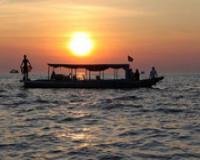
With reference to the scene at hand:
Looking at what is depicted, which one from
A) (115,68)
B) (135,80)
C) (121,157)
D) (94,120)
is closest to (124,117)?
(94,120)

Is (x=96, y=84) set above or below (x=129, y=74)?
below

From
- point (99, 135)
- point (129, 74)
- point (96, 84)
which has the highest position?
point (129, 74)

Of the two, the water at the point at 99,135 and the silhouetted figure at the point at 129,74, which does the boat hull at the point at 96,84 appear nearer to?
the silhouetted figure at the point at 129,74

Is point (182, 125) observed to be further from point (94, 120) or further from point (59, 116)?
point (59, 116)

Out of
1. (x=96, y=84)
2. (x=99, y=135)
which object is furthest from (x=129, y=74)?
(x=99, y=135)

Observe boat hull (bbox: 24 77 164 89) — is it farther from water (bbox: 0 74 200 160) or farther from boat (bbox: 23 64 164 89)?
water (bbox: 0 74 200 160)

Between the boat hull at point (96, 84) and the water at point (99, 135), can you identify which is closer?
the water at point (99, 135)

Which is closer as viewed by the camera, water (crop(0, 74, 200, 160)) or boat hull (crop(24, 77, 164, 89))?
water (crop(0, 74, 200, 160))

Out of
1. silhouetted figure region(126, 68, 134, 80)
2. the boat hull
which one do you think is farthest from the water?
silhouetted figure region(126, 68, 134, 80)

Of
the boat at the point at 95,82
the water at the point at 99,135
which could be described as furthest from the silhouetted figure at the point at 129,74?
the water at the point at 99,135

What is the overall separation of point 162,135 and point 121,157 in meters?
4.33

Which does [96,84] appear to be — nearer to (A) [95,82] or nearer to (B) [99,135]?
(A) [95,82]

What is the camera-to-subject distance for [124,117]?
80.1 ft

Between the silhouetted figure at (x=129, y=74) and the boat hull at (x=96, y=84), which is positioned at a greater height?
the silhouetted figure at (x=129, y=74)
